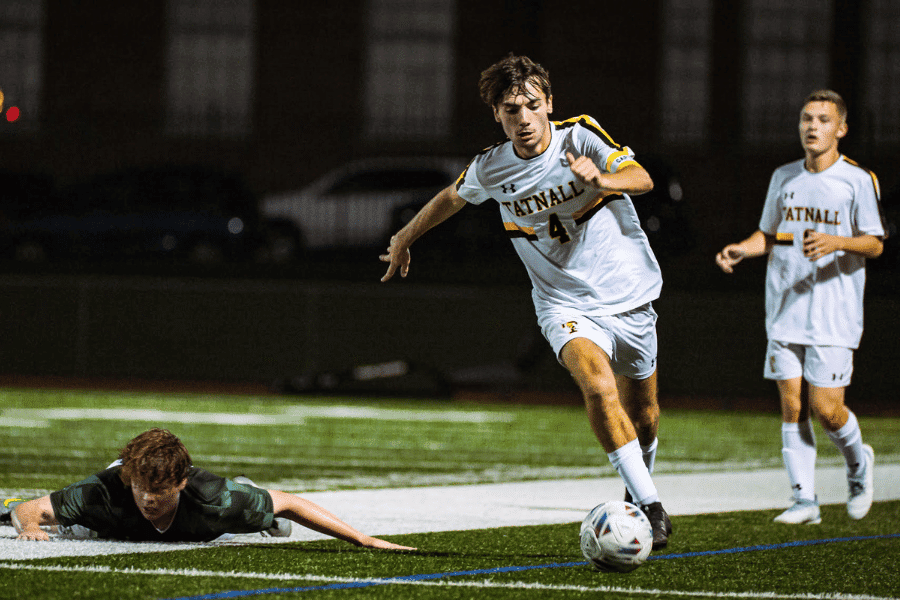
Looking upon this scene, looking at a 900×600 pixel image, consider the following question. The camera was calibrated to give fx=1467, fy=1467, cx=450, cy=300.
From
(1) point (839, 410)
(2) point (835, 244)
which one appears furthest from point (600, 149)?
(1) point (839, 410)

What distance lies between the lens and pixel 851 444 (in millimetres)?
8531

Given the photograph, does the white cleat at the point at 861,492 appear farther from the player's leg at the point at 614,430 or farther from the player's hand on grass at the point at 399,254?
the player's hand on grass at the point at 399,254

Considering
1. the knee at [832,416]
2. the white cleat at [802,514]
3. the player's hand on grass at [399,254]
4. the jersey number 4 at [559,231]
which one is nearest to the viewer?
the jersey number 4 at [559,231]

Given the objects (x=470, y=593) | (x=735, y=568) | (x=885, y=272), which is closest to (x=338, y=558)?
(x=470, y=593)

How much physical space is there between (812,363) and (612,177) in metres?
2.61

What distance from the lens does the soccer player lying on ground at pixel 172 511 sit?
625 centimetres

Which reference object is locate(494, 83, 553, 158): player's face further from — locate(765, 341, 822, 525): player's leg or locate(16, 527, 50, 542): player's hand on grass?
locate(16, 527, 50, 542): player's hand on grass

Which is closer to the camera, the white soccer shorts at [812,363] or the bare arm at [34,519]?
the bare arm at [34,519]

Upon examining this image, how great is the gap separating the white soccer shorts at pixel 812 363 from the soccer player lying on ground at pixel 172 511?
297 centimetres

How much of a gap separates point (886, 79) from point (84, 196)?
16.0m

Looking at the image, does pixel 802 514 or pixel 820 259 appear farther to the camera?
pixel 820 259

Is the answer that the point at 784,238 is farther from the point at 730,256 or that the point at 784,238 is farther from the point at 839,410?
the point at 839,410

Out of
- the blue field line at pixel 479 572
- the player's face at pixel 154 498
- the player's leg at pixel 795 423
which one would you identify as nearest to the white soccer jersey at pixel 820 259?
the player's leg at pixel 795 423

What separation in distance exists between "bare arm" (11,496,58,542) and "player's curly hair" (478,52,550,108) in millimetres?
2665
